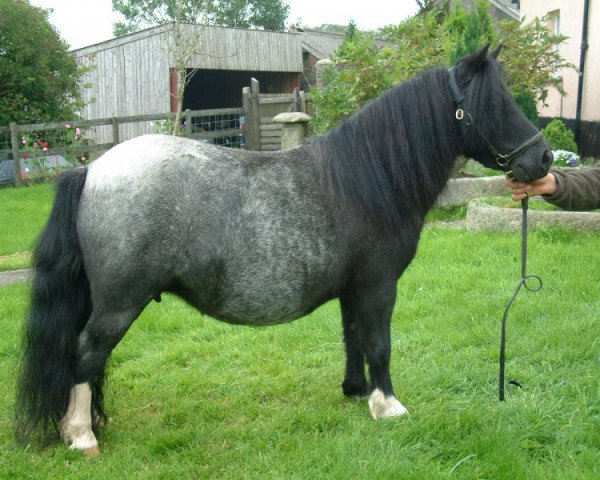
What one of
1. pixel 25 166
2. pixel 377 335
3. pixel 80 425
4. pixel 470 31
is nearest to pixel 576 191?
pixel 377 335

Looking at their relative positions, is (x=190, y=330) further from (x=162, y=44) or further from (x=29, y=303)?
(x=162, y=44)

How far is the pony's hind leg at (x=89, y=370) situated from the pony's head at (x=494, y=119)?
206 centimetres

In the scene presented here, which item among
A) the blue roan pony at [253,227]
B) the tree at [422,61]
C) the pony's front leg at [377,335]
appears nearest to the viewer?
the blue roan pony at [253,227]

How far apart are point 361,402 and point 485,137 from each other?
179 centimetres

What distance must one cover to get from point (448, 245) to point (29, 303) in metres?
4.85

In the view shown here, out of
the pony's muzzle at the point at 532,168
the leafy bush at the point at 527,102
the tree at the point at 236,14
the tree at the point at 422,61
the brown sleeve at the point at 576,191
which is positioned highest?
the tree at the point at 236,14

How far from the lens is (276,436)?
3691 millimetres

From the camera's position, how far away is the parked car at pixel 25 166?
13555mm

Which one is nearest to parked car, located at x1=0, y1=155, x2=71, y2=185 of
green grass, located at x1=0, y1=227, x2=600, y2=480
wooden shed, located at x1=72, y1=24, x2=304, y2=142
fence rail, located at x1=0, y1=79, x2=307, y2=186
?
fence rail, located at x1=0, y1=79, x2=307, y2=186

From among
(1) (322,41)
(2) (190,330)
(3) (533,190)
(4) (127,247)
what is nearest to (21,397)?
(4) (127,247)

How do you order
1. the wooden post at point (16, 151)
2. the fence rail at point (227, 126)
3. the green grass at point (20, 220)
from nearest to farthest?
the green grass at point (20, 220) → the wooden post at point (16, 151) → the fence rail at point (227, 126)

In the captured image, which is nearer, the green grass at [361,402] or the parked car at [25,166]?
the green grass at [361,402]

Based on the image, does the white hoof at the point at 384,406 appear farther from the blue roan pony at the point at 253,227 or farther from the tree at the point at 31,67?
the tree at the point at 31,67

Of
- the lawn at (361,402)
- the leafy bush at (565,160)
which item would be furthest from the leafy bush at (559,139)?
the lawn at (361,402)
